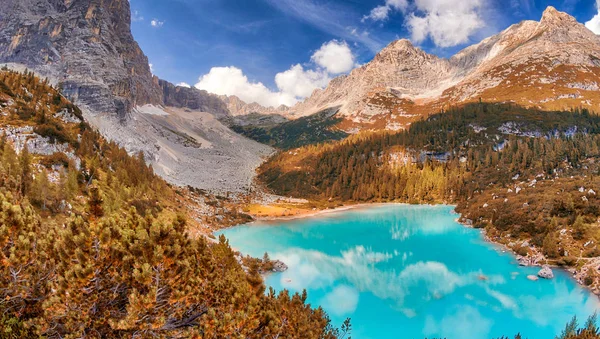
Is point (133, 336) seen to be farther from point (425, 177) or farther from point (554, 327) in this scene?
point (425, 177)

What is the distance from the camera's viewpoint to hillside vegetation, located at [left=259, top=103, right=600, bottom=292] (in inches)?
1163

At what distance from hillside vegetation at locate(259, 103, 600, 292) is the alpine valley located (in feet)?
1.06

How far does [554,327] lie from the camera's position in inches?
668

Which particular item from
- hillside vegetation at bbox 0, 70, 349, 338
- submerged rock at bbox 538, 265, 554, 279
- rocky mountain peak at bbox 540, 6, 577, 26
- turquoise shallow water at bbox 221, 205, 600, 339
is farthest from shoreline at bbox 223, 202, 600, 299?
rocky mountain peak at bbox 540, 6, 577, 26

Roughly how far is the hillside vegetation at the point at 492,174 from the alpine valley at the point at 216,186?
323 mm

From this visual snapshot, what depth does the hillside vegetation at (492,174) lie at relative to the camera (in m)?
29.5

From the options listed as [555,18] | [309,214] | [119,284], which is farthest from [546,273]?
[555,18]

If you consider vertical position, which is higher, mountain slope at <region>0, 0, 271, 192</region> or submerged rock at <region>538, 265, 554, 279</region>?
mountain slope at <region>0, 0, 271, 192</region>

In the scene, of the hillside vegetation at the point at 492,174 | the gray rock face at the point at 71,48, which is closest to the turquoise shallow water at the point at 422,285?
the hillside vegetation at the point at 492,174

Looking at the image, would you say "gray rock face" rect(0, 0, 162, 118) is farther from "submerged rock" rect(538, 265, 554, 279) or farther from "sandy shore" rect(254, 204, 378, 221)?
"submerged rock" rect(538, 265, 554, 279)

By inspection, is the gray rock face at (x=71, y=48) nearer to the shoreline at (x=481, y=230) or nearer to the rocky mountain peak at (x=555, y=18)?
the shoreline at (x=481, y=230)

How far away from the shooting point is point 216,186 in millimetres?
82750

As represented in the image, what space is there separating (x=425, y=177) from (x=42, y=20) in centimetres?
14030

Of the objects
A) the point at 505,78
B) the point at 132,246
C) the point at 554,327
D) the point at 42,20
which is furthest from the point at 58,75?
the point at 505,78
